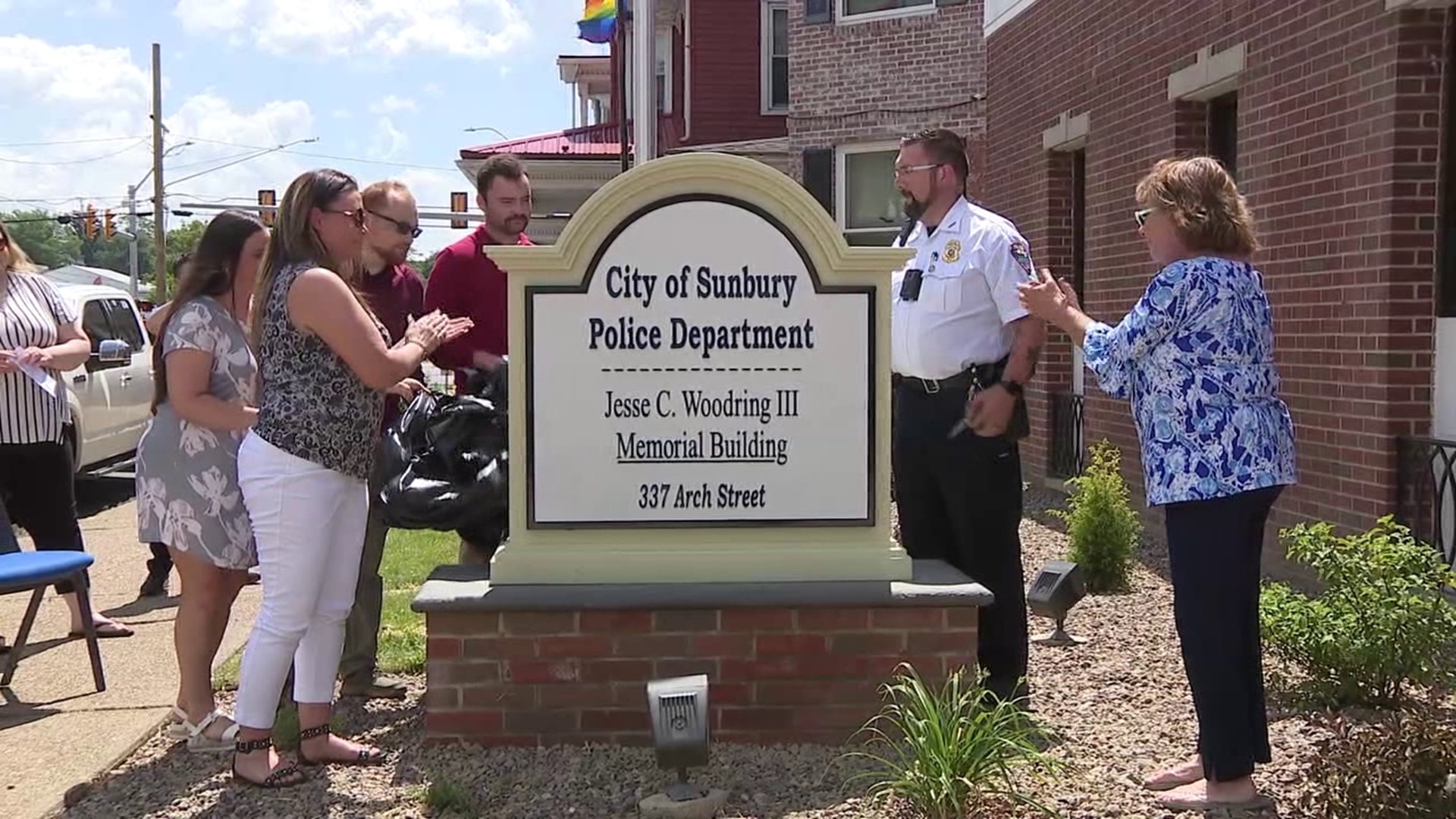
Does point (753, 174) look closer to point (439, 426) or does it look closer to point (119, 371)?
point (439, 426)

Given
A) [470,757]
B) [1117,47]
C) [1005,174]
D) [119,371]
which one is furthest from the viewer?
[1005,174]

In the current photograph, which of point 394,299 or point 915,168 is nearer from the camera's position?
point 915,168

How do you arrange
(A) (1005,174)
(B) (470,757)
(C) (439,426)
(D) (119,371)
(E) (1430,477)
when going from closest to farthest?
(B) (470,757) < (C) (439,426) < (E) (1430,477) < (D) (119,371) < (A) (1005,174)

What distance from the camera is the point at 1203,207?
12.1ft

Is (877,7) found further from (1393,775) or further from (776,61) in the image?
(1393,775)

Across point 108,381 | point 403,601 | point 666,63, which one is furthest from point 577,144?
point 403,601

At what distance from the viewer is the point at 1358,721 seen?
4.48 m

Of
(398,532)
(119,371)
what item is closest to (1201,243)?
(398,532)

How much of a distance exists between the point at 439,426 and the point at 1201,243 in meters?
2.50

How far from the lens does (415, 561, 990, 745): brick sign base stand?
4.30 metres

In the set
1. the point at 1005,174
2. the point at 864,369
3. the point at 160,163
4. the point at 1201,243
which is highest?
the point at 160,163

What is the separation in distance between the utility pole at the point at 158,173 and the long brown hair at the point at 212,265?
129 ft

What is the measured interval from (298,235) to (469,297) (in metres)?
1.15

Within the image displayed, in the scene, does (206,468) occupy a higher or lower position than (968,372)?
lower
